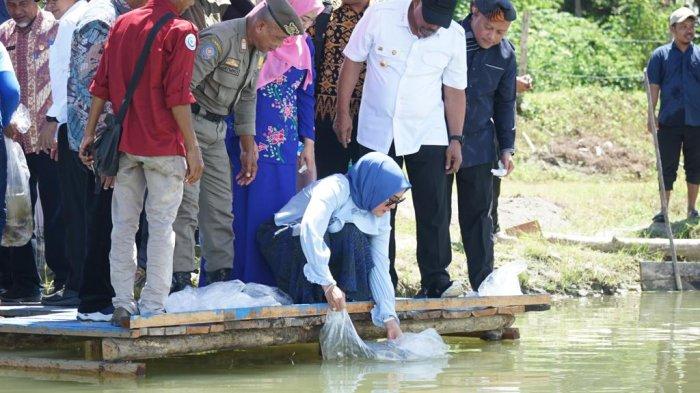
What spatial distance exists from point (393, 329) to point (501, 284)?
46.8 inches

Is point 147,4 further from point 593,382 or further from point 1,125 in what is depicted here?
point 593,382

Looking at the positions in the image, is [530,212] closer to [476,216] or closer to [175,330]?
[476,216]

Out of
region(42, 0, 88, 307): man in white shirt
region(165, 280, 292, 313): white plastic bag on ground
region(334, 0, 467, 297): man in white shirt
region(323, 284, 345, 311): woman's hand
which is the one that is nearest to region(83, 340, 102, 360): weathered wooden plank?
region(165, 280, 292, 313): white plastic bag on ground

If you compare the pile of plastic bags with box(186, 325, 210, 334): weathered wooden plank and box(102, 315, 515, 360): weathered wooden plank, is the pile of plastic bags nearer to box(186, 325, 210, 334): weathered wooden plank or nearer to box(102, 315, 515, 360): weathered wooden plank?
box(102, 315, 515, 360): weathered wooden plank

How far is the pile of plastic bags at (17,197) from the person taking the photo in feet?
25.7

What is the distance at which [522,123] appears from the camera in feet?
61.7

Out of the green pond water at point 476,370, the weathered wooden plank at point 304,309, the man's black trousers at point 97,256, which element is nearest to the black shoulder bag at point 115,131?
the man's black trousers at point 97,256

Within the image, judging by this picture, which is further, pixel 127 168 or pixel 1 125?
pixel 1 125

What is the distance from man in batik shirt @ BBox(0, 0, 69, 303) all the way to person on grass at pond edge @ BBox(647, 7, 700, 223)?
20.8 feet

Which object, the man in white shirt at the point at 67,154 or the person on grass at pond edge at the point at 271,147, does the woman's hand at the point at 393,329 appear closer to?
the person on grass at pond edge at the point at 271,147

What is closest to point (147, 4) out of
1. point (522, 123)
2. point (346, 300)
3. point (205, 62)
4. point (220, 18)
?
point (205, 62)

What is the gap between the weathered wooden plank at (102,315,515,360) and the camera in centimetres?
667

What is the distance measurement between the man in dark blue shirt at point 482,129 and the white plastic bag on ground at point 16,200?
2.64 metres

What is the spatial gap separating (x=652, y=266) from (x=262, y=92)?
5.27 meters
